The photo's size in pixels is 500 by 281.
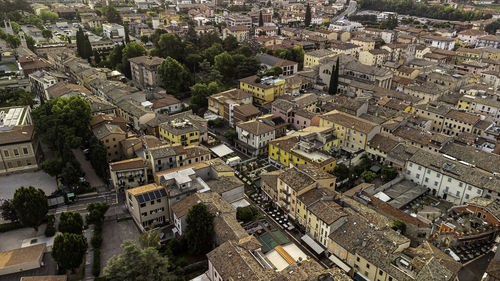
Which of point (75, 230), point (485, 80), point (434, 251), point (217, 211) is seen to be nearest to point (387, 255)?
point (434, 251)

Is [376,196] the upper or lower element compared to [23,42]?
lower

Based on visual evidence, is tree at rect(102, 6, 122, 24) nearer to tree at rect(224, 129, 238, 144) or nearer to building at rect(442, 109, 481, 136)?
tree at rect(224, 129, 238, 144)

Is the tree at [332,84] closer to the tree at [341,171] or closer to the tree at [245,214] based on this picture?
the tree at [341,171]

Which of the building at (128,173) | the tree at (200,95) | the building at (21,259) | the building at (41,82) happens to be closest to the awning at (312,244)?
the building at (128,173)

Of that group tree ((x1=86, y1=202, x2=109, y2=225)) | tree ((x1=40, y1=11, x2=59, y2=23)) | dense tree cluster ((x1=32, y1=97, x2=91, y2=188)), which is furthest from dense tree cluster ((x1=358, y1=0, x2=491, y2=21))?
tree ((x1=86, y1=202, x2=109, y2=225))

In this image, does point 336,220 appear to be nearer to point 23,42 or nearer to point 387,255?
point 387,255
